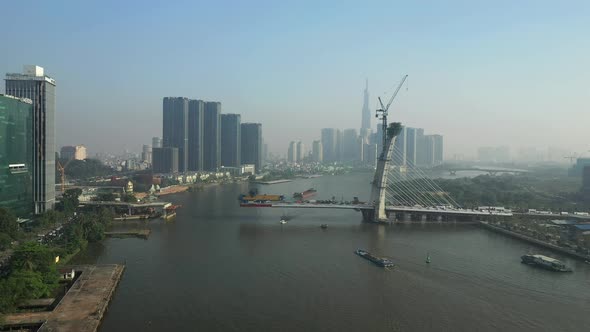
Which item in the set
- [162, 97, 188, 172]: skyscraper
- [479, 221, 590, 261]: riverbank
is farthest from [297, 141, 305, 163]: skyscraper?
[479, 221, 590, 261]: riverbank

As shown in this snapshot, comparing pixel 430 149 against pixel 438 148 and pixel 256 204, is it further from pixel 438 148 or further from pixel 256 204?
pixel 256 204

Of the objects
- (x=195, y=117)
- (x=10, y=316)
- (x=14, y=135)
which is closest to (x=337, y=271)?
(x=10, y=316)

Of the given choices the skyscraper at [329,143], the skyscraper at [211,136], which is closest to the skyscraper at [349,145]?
the skyscraper at [329,143]

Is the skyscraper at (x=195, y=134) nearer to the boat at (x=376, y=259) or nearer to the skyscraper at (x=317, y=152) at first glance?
the boat at (x=376, y=259)

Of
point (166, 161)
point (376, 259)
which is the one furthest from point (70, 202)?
point (166, 161)

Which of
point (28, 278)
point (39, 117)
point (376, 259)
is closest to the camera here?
point (28, 278)
